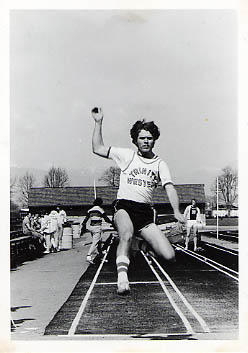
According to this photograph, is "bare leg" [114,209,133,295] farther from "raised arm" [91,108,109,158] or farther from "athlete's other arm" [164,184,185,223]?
"raised arm" [91,108,109,158]

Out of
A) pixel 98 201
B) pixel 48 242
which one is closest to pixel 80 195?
pixel 98 201

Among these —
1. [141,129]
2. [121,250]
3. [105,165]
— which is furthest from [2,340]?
[141,129]

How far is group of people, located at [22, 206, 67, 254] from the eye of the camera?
7.65 metres

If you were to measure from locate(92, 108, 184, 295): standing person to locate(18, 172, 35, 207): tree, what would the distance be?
3.57 feet

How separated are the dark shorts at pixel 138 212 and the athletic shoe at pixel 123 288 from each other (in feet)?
2.21

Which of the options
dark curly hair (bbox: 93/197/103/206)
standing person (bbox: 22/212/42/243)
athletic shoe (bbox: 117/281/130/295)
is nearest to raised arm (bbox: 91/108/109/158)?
dark curly hair (bbox: 93/197/103/206)

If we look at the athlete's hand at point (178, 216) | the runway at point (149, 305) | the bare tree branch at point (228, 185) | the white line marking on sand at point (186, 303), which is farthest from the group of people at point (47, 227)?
the bare tree branch at point (228, 185)

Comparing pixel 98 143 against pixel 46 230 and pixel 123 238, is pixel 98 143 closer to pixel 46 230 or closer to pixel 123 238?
pixel 123 238

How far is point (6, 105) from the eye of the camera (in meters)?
7.80

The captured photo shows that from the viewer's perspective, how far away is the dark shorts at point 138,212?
677cm

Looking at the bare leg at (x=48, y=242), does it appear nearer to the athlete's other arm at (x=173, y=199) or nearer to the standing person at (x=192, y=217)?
the standing person at (x=192, y=217)

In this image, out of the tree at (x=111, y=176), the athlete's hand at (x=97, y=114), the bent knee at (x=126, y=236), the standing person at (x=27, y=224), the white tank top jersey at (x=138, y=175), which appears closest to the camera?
the bent knee at (x=126, y=236)

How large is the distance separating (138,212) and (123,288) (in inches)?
38.4
